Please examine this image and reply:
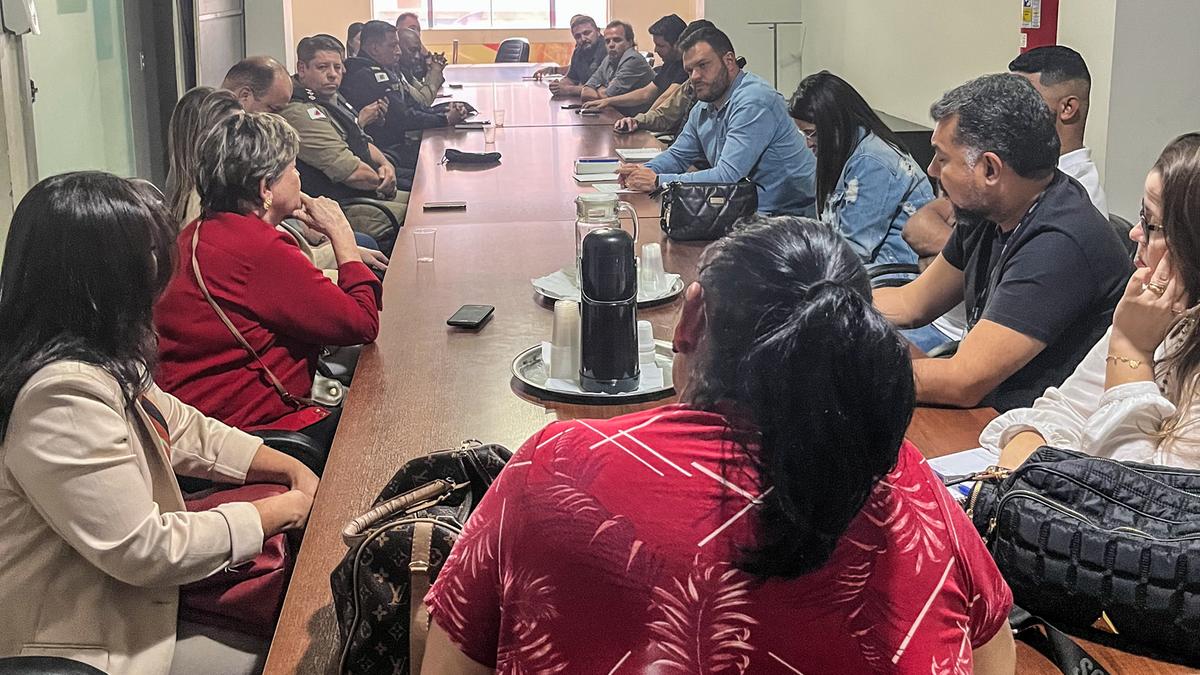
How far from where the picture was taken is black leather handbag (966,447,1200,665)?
3.93 ft

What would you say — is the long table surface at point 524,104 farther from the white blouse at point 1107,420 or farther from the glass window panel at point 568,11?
the glass window panel at point 568,11

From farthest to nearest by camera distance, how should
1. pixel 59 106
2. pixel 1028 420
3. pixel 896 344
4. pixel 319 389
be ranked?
pixel 59 106 → pixel 319 389 → pixel 1028 420 → pixel 896 344

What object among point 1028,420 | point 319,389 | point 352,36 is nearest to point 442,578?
point 1028,420

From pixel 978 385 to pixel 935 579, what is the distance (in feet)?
3.59

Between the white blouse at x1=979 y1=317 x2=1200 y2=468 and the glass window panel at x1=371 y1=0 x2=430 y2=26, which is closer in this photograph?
the white blouse at x1=979 y1=317 x2=1200 y2=468

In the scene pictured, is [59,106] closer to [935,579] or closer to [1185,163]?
[1185,163]

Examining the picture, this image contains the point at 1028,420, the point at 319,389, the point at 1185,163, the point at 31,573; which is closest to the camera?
the point at 31,573

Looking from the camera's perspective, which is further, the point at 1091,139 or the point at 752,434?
the point at 1091,139

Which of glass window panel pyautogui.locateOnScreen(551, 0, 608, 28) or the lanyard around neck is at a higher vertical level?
glass window panel pyautogui.locateOnScreen(551, 0, 608, 28)

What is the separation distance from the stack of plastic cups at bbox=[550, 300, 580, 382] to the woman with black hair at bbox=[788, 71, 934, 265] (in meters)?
1.52

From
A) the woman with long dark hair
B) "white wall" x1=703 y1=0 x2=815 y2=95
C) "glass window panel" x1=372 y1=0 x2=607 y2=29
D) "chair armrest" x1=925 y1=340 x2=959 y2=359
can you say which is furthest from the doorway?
"glass window panel" x1=372 y1=0 x2=607 y2=29

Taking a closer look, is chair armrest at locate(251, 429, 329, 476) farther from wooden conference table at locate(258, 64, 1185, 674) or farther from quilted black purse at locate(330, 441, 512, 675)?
quilted black purse at locate(330, 441, 512, 675)

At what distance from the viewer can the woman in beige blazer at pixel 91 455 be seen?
1.46 metres

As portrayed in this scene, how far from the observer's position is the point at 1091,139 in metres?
3.97
